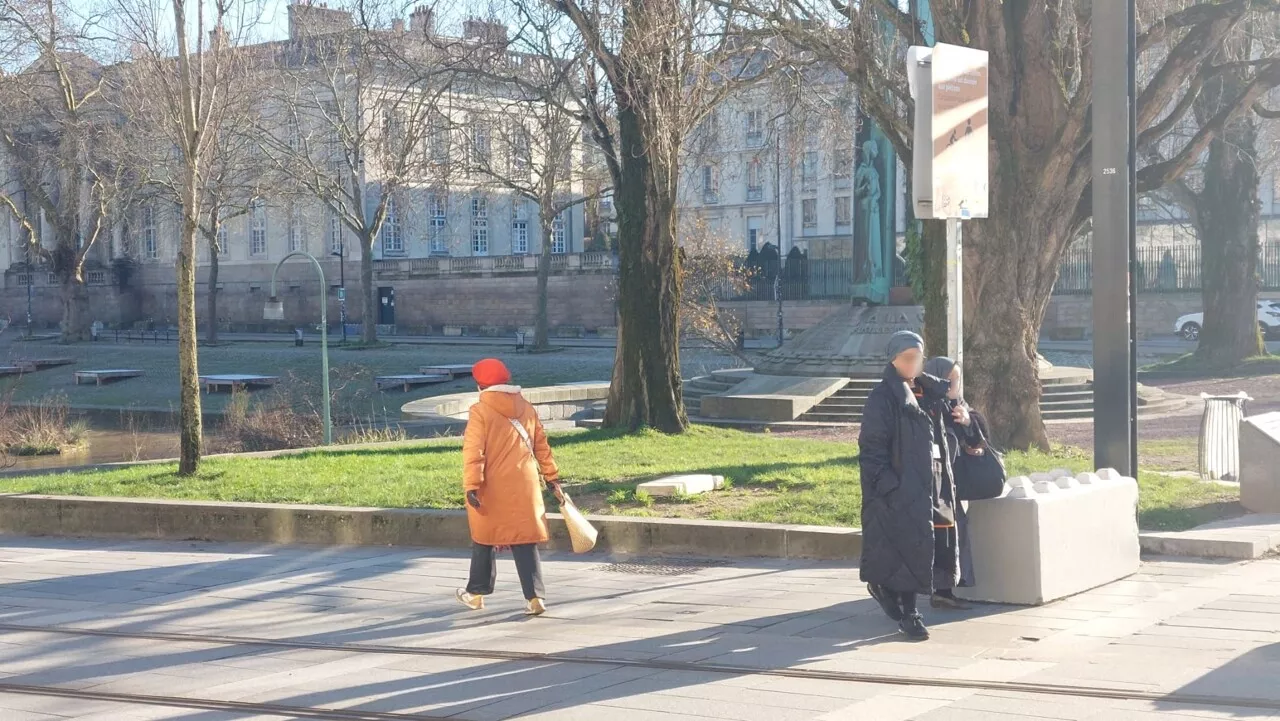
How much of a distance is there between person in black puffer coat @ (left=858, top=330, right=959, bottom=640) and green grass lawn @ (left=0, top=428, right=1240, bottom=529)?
3.12m

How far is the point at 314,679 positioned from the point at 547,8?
40.0 feet

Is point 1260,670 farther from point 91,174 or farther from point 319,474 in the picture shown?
point 91,174

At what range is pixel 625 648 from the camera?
7.57 metres

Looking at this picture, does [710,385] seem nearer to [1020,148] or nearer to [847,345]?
[847,345]

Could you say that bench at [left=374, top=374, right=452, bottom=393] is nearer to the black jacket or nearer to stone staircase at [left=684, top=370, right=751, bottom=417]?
stone staircase at [left=684, top=370, right=751, bottom=417]

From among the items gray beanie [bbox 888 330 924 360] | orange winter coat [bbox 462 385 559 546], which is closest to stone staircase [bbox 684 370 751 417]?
orange winter coat [bbox 462 385 559 546]

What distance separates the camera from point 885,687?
21.4 feet

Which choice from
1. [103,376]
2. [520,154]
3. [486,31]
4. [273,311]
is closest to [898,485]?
[486,31]

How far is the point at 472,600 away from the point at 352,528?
329 cm

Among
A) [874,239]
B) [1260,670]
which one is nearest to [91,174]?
[874,239]

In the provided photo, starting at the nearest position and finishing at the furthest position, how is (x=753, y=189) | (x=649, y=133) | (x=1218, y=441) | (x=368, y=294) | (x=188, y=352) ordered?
1. (x=1218, y=441)
2. (x=188, y=352)
3. (x=649, y=133)
4. (x=368, y=294)
5. (x=753, y=189)

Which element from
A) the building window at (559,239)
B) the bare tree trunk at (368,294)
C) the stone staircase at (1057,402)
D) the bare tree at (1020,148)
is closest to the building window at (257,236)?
the building window at (559,239)

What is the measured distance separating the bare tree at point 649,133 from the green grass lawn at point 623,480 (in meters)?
0.77

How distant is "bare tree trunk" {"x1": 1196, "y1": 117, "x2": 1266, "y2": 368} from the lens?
102 feet
